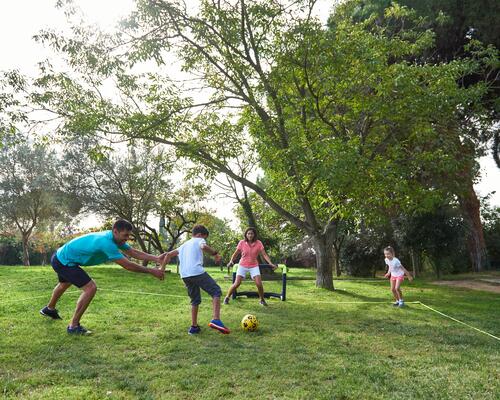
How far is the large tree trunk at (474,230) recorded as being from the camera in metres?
22.7

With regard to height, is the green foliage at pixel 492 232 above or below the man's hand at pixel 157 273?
above

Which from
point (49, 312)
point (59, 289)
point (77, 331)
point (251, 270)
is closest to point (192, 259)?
point (77, 331)

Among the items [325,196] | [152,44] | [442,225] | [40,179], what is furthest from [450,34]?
[40,179]

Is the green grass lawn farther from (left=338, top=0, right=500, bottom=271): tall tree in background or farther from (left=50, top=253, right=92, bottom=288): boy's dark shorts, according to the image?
(left=338, top=0, right=500, bottom=271): tall tree in background

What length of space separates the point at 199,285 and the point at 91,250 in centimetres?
178

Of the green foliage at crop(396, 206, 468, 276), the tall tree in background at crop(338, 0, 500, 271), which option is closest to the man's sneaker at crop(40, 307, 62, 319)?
the tall tree in background at crop(338, 0, 500, 271)

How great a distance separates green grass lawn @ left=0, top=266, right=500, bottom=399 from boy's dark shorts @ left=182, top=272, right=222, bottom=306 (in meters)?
0.56

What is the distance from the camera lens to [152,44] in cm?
1145

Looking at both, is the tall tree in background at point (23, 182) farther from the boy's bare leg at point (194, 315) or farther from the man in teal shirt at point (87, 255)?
the boy's bare leg at point (194, 315)

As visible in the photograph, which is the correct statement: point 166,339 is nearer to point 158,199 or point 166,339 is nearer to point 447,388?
point 447,388

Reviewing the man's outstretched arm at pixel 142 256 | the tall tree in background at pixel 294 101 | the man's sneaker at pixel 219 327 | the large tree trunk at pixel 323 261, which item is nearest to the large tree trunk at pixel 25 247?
the tall tree in background at pixel 294 101

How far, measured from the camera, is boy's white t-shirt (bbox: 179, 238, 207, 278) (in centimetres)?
681

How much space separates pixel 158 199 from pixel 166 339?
2162 cm

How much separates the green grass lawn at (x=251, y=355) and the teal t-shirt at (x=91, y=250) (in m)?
1.12
